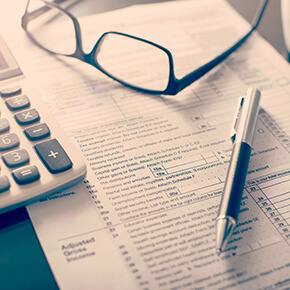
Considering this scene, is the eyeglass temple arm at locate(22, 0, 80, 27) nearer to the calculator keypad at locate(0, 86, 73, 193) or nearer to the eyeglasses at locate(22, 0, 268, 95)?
the eyeglasses at locate(22, 0, 268, 95)

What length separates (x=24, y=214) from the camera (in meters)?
0.31

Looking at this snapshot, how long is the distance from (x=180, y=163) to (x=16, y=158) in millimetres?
143

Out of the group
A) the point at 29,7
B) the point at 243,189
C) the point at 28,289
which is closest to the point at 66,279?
the point at 28,289

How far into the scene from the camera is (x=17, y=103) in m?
0.36

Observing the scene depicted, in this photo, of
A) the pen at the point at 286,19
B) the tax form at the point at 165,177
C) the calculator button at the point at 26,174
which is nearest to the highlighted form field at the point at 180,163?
the tax form at the point at 165,177

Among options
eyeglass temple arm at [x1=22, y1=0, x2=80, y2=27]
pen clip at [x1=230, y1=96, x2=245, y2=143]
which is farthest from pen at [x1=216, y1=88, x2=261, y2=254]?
eyeglass temple arm at [x1=22, y1=0, x2=80, y2=27]

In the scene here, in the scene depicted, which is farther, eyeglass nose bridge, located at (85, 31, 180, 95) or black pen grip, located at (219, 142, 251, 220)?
eyeglass nose bridge, located at (85, 31, 180, 95)

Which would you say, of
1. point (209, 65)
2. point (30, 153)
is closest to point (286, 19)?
point (209, 65)

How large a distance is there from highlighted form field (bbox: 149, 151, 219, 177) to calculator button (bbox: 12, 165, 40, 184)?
0.33 feet

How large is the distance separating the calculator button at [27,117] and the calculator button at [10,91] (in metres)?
0.03

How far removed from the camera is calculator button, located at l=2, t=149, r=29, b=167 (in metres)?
0.30

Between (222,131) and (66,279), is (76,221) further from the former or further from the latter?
(222,131)

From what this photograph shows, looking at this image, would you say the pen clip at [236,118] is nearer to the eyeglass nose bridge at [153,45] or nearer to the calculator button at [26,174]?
the eyeglass nose bridge at [153,45]

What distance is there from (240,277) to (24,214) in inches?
6.7
